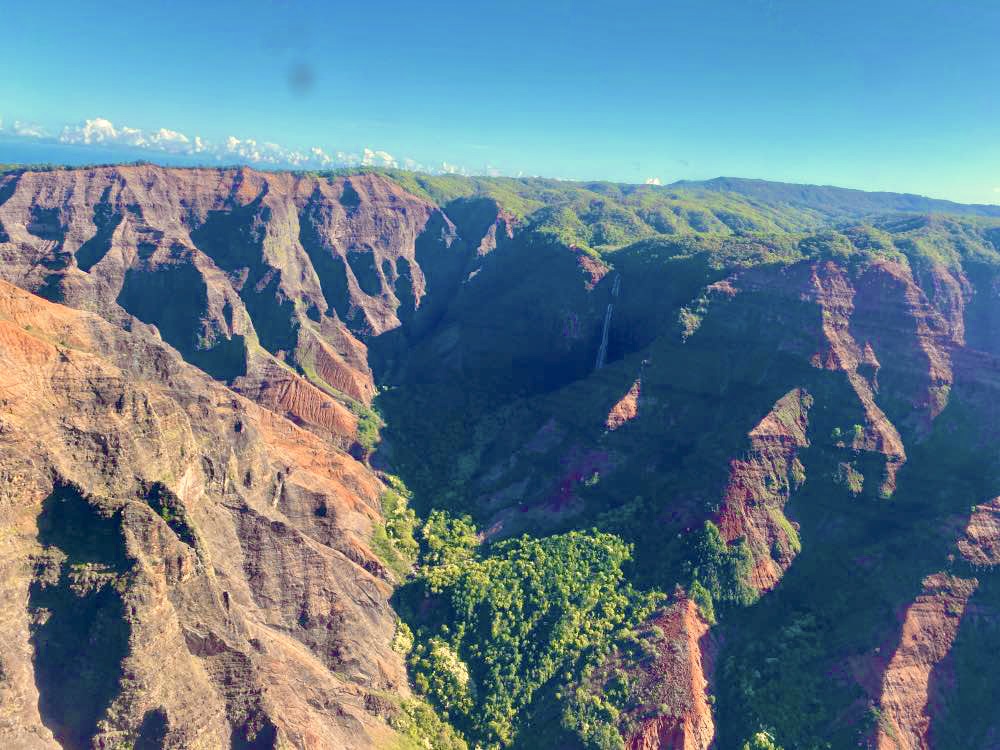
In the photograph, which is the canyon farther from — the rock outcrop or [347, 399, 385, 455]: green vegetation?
[347, 399, 385, 455]: green vegetation

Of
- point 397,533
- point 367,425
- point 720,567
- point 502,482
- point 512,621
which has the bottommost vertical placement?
point 512,621

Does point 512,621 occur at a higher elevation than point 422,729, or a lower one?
higher

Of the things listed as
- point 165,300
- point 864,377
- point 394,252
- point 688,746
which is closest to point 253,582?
point 688,746

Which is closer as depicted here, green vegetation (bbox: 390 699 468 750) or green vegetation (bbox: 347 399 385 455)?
green vegetation (bbox: 390 699 468 750)

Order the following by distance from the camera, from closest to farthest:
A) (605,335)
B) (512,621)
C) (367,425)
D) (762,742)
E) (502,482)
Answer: (762,742) < (512,621) < (502,482) < (367,425) < (605,335)

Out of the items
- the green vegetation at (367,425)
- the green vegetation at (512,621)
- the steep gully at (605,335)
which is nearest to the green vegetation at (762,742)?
the green vegetation at (512,621)

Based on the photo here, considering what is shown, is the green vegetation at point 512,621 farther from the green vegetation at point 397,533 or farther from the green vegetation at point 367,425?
the green vegetation at point 367,425

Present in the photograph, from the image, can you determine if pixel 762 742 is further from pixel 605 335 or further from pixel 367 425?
pixel 605 335

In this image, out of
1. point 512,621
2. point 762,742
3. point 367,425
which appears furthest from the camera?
point 367,425

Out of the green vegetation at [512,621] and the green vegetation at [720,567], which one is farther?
the green vegetation at [720,567]

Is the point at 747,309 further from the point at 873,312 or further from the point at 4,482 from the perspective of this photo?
the point at 4,482

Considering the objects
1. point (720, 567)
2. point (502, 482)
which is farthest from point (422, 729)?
point (502, 482)

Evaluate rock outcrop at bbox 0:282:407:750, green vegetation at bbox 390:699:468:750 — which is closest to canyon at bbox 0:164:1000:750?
rock outcrop at bbox 0:282:407:750
